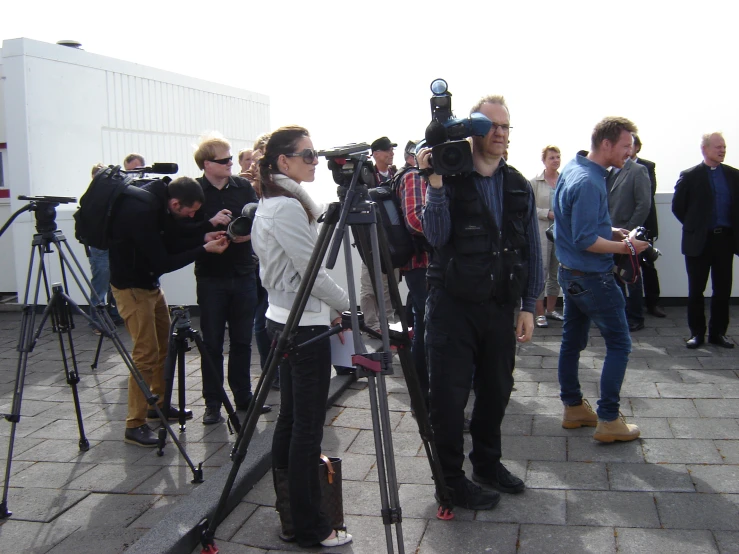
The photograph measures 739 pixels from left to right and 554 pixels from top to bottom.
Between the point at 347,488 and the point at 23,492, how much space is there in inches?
71.5

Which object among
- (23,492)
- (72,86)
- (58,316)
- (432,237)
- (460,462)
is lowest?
(23,492)

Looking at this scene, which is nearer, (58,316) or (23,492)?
(23,492)

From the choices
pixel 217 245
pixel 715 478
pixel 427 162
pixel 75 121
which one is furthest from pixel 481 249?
pixel 75 121

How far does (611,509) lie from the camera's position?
3893 mm

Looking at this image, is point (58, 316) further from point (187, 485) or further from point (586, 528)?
point (586, 528)

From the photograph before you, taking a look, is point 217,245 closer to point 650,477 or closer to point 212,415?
point 212,415

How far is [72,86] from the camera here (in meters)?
11.0

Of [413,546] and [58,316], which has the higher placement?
[58,316]

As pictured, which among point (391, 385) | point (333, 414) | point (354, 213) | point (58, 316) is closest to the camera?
point (354, 213)

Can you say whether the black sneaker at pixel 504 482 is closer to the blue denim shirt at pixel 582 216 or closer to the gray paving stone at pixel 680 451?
the gray paving stone at pixel 680 451

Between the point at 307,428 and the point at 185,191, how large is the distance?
219 centimetres

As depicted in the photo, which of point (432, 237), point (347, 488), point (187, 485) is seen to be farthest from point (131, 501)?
point (432, 237)

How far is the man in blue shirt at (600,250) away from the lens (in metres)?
4.71

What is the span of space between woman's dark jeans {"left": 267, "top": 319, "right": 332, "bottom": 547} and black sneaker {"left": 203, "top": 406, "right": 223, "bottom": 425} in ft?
6.90
